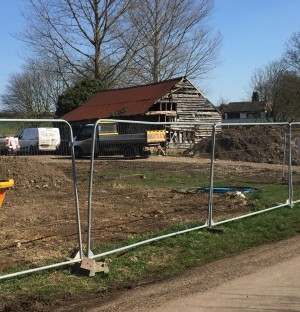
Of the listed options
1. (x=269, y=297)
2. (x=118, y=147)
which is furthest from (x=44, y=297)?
(x=118, y=147)

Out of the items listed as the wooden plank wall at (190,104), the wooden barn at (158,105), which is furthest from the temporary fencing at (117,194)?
the wooden plank wall at (190,104)

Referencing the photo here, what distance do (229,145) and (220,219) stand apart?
19.5 metres

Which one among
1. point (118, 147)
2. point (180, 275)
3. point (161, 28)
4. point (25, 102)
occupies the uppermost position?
point (161, 28)

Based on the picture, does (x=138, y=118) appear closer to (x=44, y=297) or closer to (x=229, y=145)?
(x=229, y=145)

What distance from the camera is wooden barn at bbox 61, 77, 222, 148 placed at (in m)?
35.4

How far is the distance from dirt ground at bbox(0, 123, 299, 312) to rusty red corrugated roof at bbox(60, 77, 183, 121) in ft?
62.7

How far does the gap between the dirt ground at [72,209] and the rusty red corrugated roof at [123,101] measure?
752 inches

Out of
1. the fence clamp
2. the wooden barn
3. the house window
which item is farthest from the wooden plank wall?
the fence clamp

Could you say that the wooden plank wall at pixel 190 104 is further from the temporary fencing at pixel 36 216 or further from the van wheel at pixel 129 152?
the temporary fencing at pixel 36 216

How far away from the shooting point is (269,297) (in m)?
5.18

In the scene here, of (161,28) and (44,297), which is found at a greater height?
(161,28)

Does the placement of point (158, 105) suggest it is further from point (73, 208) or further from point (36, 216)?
point (36, 216)

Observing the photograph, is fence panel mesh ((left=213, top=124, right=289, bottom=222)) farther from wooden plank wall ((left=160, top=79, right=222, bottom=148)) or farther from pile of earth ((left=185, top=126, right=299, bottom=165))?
wooden plank wall ((left=160, top=79, right=222, bottom=148))

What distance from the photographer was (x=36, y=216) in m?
9.62
